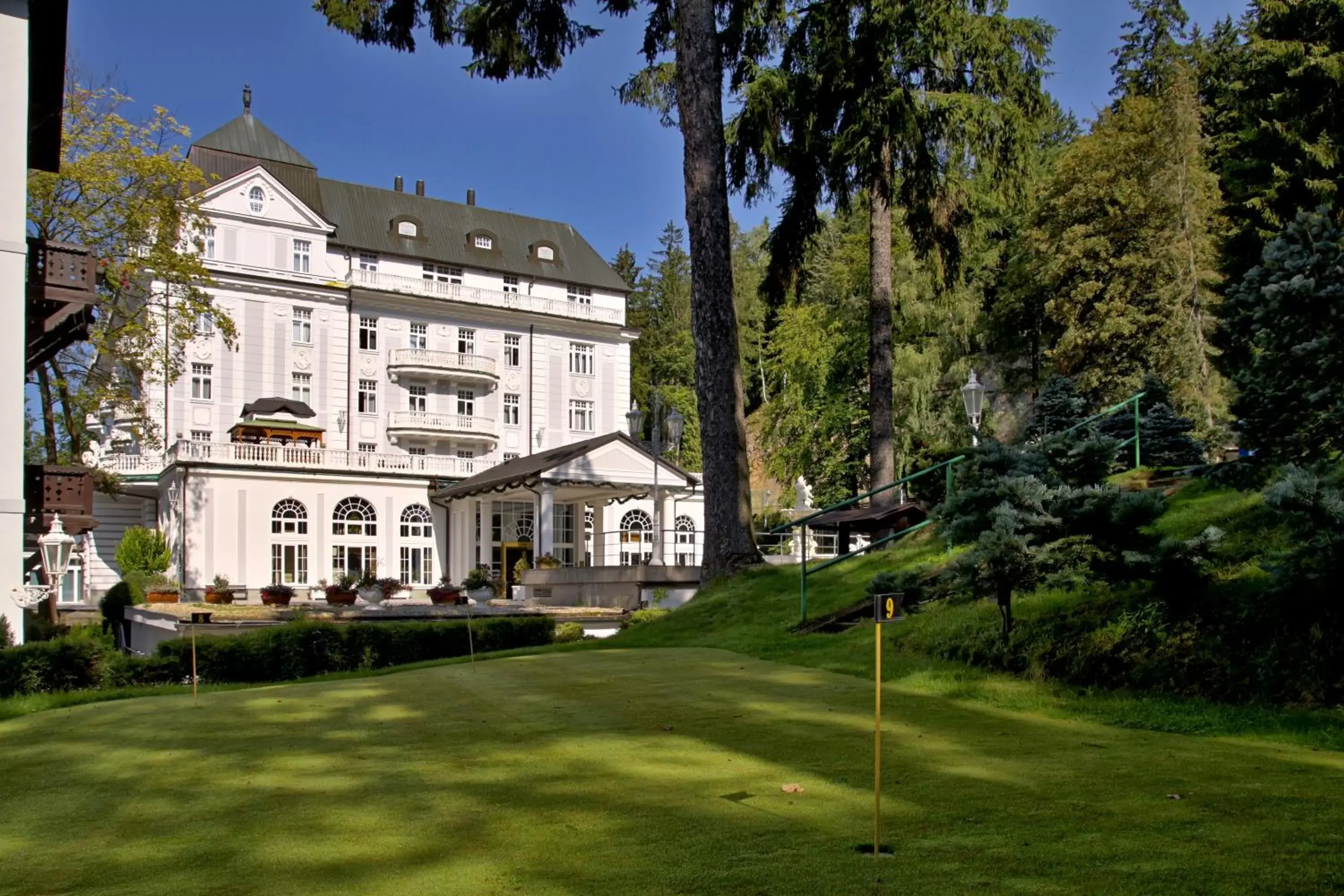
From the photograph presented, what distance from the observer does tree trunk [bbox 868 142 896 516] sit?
64.2 feet

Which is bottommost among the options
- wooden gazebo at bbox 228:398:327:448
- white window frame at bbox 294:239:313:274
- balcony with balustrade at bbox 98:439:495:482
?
balcony with balustrade at bbox 98:439:495:482

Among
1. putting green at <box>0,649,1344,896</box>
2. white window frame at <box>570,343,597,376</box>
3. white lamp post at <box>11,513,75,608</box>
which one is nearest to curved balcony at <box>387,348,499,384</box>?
white window frame at <box>570,343,597,376</box>

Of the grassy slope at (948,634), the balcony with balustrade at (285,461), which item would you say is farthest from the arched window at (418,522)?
the grassy slope at (948,634)

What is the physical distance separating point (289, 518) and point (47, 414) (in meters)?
12.8

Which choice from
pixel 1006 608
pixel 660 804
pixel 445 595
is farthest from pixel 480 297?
pixel 660 804

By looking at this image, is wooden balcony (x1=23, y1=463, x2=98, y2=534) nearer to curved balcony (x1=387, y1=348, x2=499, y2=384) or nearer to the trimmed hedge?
the trimmed hedge

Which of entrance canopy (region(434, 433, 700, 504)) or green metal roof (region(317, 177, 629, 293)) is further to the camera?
green metal roof (region(317, 177, 629, 293))

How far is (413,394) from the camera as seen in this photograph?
48312 mm

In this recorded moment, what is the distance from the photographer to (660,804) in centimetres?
513

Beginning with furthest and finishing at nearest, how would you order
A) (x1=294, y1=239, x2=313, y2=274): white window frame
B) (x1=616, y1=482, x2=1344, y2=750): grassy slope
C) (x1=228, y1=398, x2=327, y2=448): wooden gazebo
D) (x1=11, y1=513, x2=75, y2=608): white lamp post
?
1. (x1=294, y1=239, x2=313, y2=274): white window frame
2. (x1=228, y1=398, x2=327, y2=448): wooden gazebo
3. (x1=11, y1=513, x2=75, y2=608): white lamp post
4. (x1=616, y1=482, x2=1344, y2=750): grassy slope

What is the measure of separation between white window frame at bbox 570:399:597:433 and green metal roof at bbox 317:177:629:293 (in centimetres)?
651

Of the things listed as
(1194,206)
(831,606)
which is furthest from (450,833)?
(1194,206)

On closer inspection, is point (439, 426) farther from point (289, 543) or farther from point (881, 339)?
point (881, 339)

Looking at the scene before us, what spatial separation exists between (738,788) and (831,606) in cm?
821
